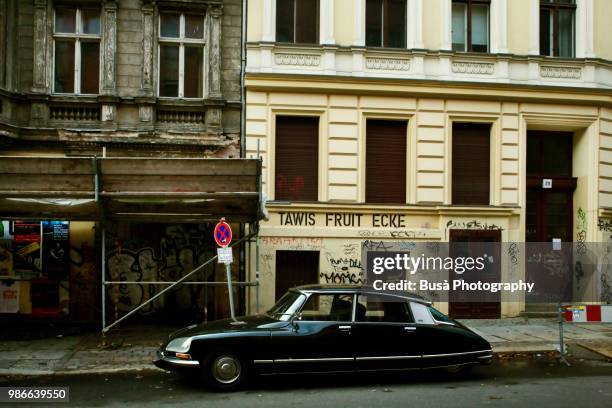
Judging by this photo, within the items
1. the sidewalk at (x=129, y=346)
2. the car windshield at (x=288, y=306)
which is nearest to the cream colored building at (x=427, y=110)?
the sidewalk at (x=129, y=346)

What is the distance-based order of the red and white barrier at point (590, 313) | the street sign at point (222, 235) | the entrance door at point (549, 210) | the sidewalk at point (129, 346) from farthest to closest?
1. the entrance door at point (549, 210)
2. the street sign at point (222, 235)
3. the red and white barrier at point (590, 313)
4. the sidewalk at point (129, 346)

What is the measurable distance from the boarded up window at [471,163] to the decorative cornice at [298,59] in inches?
150

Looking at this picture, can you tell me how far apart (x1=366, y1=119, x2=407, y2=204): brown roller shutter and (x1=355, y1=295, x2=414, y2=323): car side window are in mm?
6218

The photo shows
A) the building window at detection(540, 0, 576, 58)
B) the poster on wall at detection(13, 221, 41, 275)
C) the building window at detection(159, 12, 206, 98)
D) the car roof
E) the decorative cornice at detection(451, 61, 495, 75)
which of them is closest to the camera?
the car roof

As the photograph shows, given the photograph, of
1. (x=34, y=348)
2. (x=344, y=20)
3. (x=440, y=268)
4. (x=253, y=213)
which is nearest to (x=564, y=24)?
(x=344, y=20)

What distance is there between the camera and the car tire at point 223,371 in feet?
27.5

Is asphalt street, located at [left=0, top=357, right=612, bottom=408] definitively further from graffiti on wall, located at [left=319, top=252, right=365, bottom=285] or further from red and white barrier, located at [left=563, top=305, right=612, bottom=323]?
graffiti on wall, located at [left=319, top=252, right=365, bottom=285]

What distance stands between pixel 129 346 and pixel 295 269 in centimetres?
441

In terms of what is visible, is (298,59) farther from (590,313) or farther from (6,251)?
(590,313)

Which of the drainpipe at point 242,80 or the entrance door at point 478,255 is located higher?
the drainpipe at point 242,80

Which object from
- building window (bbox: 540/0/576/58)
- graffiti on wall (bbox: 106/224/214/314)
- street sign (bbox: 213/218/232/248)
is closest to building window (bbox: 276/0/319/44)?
graffiti on wall (bbox: 106/224/214/314)

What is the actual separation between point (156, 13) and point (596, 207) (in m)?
11.7

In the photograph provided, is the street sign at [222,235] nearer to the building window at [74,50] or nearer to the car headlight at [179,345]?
the car headlight at [179,345]

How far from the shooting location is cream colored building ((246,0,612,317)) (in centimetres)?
1460
